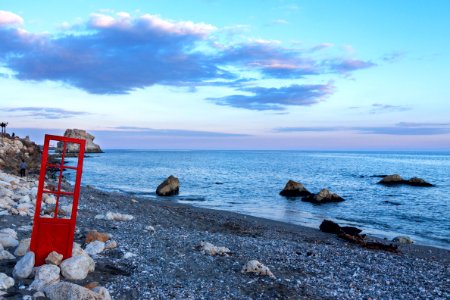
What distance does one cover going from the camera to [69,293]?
257 inches

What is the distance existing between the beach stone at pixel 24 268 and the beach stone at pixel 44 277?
10.4 inches

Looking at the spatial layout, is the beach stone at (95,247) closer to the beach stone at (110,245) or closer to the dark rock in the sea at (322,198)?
the beach stone at (110,245)

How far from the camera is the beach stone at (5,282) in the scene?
6961 millimetres

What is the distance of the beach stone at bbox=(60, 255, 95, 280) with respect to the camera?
7.72 m

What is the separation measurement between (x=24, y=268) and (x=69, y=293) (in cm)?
167

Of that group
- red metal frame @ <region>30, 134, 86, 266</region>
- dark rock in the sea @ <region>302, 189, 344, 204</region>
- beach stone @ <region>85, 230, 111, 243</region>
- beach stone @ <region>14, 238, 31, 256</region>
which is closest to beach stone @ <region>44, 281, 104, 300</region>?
red metal frame @ <region>30, 134, 86, 266</region>

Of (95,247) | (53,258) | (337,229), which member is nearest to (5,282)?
(53,258)

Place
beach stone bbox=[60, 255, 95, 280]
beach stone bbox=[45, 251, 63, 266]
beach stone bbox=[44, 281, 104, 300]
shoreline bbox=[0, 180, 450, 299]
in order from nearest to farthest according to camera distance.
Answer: beach stone bbox=[44, 281, 104, 300], beach stone bbox=[60, 255, 95, 280], beach stone bbox=[45, 251, 63, 266], shoreline bbox=[0, 180, 450, 299]

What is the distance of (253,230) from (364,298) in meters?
11.7

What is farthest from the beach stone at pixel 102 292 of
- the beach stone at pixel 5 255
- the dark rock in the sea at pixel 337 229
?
the dark rock in the sea at pixel 337 229

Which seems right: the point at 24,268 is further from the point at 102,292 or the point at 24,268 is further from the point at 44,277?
the point at 102,292

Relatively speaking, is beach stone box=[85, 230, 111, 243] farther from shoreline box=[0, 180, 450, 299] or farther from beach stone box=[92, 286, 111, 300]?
beach stone box=[92, 286, 111, 300]

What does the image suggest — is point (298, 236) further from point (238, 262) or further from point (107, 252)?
point (107, 252)

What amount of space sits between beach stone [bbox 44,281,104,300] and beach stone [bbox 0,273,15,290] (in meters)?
0.84
